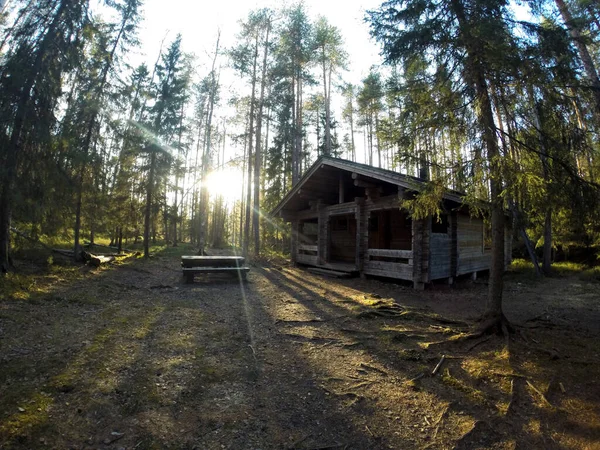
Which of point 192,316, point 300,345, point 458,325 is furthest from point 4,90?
point 458,325

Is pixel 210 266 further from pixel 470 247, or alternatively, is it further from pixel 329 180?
pixel 470 247

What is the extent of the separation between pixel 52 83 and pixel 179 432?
34.2 feet

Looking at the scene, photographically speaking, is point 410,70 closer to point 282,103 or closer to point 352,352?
point 352,352

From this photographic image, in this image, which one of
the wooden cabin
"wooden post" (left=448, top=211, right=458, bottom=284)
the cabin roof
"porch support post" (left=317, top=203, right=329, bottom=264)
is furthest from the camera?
"porch support post" (left=317, top=203, right=329, bottom=264)

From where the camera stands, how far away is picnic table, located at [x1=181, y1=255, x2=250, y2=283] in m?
10.4

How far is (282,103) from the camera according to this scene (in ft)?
67.6

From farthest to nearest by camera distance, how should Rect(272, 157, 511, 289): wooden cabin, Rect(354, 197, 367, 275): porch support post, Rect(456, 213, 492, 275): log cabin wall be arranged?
1. Rect(354, 197, 367, 275): porch support post
2. Rect(456, 213, 492, 275): log cabin wall
3. Rect(272, 157, 511, 289): wooden cabin

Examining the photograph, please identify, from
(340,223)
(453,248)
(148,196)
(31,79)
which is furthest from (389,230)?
(31,79)

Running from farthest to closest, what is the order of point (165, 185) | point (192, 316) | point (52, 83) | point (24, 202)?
point (165, 185) < point (52, 83) < point (24, 202) < point (192, 316)

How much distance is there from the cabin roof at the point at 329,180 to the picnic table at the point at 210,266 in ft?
15.4

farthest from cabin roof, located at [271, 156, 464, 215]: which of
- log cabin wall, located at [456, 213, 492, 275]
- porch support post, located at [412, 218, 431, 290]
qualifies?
log cabin wall, located at [456, 213, 492, 275]

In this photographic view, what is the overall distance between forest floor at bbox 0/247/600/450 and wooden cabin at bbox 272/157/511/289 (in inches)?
128

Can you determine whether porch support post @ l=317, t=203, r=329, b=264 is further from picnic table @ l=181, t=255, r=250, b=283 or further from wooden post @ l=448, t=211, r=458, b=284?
wooden post @ l=448, t=211, r=458, b=284

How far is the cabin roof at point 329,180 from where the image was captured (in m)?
10.3
